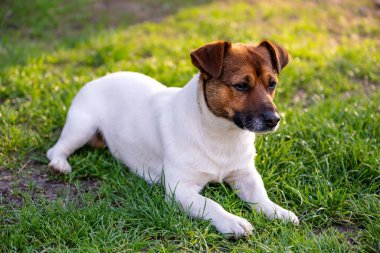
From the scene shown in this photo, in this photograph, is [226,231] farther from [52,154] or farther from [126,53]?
[126,53]

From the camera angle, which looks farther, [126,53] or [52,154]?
[126,53]

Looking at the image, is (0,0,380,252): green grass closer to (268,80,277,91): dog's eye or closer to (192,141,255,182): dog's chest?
(192,141,255,182): dog's chest

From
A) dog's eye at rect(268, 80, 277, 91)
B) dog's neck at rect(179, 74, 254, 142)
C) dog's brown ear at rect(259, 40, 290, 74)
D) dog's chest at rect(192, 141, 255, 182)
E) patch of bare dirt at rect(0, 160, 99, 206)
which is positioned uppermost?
dog's brown ear at rect(259, 40, 290, 74)

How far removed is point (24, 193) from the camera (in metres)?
4.14

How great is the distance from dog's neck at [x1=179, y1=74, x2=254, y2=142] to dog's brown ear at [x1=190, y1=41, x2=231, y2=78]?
0.20 meters

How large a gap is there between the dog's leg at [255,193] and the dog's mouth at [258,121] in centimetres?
54

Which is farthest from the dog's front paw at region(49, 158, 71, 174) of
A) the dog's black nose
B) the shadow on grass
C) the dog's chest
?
the shadow on grass

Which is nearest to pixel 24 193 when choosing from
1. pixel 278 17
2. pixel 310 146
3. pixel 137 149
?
pixel 137 149

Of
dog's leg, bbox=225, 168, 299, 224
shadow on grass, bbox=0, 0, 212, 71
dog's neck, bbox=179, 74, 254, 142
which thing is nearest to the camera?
dog's leg, bbox=225, 168, 299, 224

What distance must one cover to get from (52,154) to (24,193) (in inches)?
23.7

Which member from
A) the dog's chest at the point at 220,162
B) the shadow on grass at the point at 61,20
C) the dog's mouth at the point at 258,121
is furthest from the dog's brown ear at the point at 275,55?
the shadow on grass at the point at 61,20

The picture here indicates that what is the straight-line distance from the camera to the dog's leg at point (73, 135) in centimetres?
468

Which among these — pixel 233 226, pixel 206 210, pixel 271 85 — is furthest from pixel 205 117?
pixel 233 226

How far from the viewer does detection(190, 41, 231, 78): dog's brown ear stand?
378 centimetres
